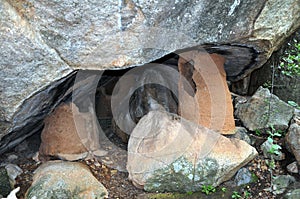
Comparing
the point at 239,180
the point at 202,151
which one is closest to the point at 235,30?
the point at 202,151

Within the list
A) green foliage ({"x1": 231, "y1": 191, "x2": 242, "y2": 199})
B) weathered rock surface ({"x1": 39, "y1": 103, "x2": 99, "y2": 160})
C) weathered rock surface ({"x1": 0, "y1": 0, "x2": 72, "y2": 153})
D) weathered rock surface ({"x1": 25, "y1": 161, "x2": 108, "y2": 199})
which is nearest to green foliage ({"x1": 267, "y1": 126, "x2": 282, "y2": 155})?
green foliage ({"x1": 231, "y1": 191, "x2": 242, "y2": 199})

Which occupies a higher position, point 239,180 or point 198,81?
point 198,81

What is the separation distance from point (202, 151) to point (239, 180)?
353 mm

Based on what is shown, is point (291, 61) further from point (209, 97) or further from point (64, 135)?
point (64, 135)

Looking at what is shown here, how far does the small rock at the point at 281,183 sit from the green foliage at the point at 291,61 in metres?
0.95

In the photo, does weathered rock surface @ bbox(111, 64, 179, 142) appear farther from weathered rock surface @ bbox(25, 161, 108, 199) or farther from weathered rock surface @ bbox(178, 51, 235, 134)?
weathered rock surface @ bbox(25, 161, 108, 199)

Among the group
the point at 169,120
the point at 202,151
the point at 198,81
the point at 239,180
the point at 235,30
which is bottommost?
→ the point at 239,180

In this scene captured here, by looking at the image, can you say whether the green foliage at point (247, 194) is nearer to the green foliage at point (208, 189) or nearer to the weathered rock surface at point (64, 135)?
the green foliage at point (208, 189)

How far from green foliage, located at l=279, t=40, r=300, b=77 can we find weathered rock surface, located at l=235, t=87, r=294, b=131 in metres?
0.30

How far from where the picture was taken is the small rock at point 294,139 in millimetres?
3117

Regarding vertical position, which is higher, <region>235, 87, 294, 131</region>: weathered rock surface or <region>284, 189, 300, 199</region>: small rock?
<region>235, 87, 294, 131</region>: weathered rock surface

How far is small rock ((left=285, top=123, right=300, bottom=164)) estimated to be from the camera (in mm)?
3117

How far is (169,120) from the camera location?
310 cm

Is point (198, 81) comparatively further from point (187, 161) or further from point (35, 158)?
point (35, 158)
